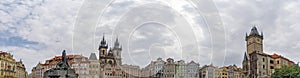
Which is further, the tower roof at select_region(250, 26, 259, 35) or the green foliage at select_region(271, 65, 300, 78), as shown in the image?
the tower roof at select_region(250, 26, 259, 35)

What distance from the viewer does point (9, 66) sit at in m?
80.5

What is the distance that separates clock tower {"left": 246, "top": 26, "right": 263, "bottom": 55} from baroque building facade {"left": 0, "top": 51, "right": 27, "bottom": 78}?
180 feet

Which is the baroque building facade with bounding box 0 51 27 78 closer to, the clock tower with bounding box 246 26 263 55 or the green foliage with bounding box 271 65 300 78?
the green foliage with bounding box 271 65 300 78

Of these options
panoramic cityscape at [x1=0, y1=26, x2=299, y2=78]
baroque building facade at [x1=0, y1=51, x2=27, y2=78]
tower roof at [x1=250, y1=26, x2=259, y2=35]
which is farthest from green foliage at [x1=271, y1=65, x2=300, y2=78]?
baroque building facade at [x1=0, y1=51, x2=27, y2=78]

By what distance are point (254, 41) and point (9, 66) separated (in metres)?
57.0

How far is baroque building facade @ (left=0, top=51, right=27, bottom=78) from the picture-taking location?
76869 millimetres

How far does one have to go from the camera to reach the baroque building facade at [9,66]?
252ft

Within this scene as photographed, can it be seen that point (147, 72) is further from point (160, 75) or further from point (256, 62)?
point (256, 62)

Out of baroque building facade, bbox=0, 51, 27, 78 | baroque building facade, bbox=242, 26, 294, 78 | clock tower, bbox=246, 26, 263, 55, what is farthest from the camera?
clock tower, bbox=246, 26, 263, 55

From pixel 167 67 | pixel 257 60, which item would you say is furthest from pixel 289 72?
pixel 167 67

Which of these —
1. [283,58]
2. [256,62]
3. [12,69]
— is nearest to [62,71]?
[12,69]

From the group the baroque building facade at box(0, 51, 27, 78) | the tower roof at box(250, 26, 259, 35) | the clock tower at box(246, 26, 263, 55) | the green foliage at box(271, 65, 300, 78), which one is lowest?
the green foliage at box(271, 65, 300, 78)

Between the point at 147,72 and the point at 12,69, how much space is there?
37570mm

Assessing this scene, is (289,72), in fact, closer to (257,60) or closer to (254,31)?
(257,60)
